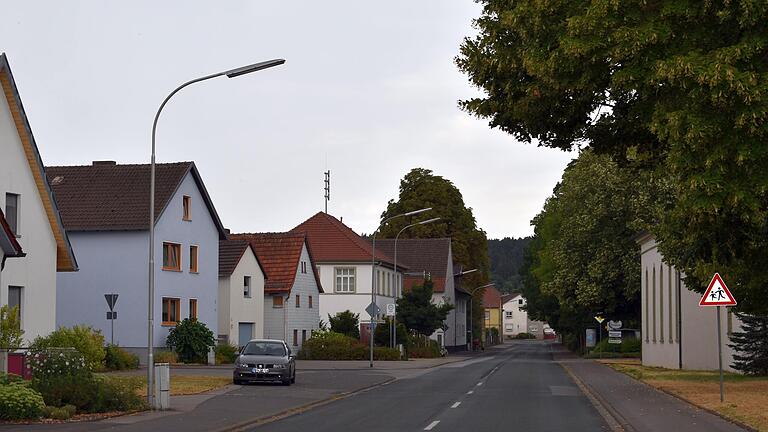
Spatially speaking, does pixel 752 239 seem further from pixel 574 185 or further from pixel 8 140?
pixel 574 185

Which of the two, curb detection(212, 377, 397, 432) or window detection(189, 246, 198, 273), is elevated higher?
window detection(189, 246, 198, 273)

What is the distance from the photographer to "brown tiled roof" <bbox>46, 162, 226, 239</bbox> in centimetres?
4588

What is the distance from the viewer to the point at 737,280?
27141 mm

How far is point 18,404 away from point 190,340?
2700 centimetres

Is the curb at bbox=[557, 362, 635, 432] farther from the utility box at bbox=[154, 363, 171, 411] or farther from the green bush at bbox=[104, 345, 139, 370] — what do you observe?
the green bush at bbox=[104, 345, 139, 370]

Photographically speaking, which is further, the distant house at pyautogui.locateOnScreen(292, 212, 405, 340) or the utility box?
the distant house at pyautogui.locateOnScreen(292, 212, 405, 340)

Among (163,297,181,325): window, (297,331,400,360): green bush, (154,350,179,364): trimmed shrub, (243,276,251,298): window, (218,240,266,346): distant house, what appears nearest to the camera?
(154,350,179,364): trimmed shrub

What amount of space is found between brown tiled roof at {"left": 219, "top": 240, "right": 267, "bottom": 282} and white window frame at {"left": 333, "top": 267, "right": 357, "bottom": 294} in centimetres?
1854

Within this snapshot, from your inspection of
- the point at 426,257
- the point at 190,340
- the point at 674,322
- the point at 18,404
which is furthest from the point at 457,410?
the point at 426,257

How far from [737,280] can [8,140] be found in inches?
822

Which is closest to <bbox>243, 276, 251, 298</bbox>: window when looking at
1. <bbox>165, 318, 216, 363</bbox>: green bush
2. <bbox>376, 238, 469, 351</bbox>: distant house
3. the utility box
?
<bbox>165, 318, 216, 363</bbox>: green bush

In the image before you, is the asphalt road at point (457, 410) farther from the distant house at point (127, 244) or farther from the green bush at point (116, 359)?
the distant house at point (127, 244)

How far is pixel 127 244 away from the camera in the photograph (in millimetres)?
45812

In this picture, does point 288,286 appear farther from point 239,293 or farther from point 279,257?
point 239,293
